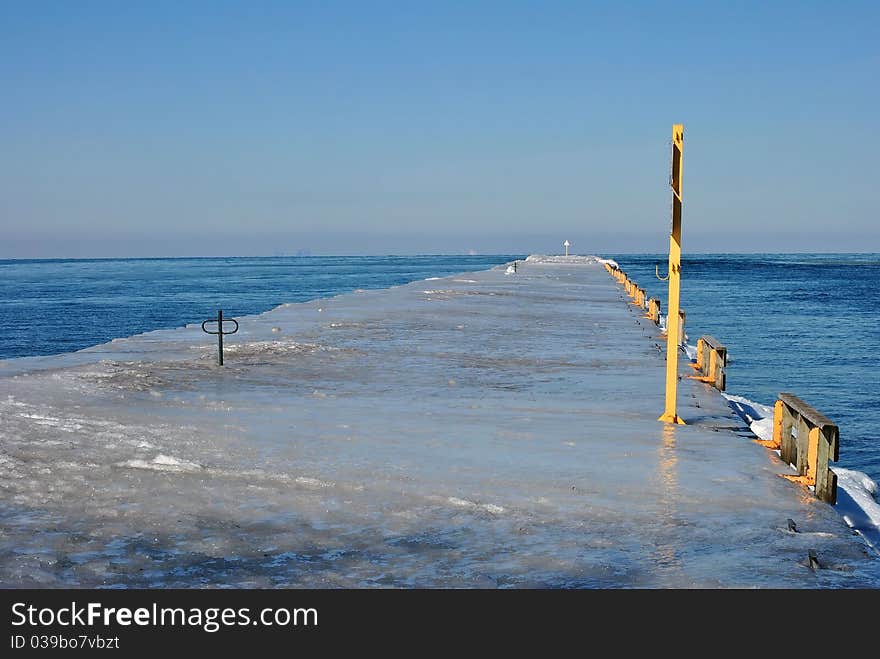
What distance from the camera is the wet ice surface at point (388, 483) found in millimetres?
6043

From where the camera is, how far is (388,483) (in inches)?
320

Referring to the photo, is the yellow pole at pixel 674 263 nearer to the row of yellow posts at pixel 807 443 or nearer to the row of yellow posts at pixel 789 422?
the row of yellow posts at pixel 789 422

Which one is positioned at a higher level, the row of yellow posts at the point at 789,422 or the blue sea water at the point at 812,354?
the row of yellow posts at the point at 789,422

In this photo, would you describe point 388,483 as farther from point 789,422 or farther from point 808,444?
point 789,422

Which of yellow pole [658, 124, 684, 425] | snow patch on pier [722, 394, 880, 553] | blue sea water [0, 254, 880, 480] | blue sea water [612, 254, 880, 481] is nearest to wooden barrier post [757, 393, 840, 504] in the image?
snow patch on pier [722, 394, 880, 553]

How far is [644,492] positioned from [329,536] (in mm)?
2814

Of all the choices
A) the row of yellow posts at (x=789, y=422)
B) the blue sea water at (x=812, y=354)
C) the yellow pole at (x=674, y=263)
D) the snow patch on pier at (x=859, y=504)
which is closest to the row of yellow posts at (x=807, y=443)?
the row of yellow posts at (x=789, y=422)

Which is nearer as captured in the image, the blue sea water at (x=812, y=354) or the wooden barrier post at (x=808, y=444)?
the wooden barrier post at (x=808, y=444)

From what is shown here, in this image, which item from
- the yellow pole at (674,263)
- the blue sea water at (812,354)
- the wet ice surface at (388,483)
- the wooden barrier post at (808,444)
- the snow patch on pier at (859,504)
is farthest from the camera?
the blue sea water at (812,354)

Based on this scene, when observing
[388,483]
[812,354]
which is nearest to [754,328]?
[812,354]

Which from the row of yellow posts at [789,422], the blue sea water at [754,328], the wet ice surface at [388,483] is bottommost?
the blue sea water at [754,328]
